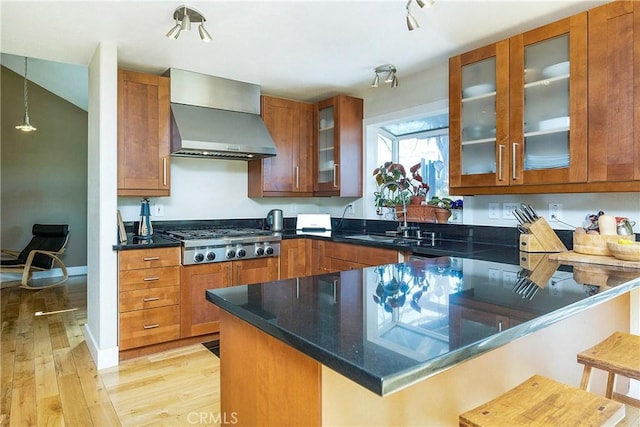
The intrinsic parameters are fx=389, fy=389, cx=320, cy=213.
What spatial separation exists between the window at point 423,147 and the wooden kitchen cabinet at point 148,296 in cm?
225

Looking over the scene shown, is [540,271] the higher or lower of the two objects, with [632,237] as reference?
lower

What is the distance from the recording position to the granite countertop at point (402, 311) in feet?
2.37

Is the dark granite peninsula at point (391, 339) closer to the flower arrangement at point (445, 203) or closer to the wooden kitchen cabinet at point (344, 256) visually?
the wooden kitchen cabinet at point (344, 256)

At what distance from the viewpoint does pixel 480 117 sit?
2.56 meters

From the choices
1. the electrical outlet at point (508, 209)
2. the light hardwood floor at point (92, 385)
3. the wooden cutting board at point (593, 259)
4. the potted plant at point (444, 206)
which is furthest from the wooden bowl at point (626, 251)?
the light hardwood floor at point (92, 385)

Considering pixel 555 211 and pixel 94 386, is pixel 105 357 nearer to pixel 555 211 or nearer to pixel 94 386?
pixel 94 386

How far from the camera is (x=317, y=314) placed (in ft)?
3.32

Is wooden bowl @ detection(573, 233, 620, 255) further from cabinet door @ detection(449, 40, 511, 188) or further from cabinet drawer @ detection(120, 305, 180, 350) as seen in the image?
cabinet drawer @ detection(120, 305, 180, 350)

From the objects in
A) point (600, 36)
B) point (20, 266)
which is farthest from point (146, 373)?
point (20, 266)

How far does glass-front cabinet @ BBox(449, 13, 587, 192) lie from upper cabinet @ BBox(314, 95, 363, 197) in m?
1.30

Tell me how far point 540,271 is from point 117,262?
2.63m

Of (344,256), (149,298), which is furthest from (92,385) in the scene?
(344,256)

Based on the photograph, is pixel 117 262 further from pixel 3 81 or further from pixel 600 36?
pixel 3 81

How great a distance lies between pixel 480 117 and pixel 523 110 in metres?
0.29
